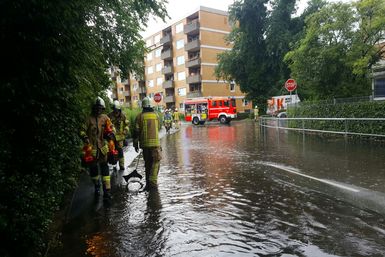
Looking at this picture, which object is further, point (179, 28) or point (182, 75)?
point (182, 75)

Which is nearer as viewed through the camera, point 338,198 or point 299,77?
point 338,198

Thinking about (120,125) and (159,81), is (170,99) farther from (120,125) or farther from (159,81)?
(120,125)

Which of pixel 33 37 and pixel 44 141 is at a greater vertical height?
pixel 33 37

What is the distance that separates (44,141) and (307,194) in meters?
4.47

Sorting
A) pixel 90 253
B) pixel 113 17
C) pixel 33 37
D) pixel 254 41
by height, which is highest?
pixel 254 41

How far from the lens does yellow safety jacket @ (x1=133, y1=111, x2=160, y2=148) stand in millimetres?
6996

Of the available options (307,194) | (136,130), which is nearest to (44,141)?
(136,130)

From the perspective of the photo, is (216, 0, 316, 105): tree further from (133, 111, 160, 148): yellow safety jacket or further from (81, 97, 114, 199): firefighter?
(81, 97, 114, 199): firefighter

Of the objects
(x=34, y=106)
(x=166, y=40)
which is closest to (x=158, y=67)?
(x=166, y=40)

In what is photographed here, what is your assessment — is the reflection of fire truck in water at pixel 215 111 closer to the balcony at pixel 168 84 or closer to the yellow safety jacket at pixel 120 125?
the yellow safety jacket at pixel 120 125

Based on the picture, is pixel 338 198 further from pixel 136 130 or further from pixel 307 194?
pixel 136 130

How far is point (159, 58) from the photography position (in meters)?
70.6

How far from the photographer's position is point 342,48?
15.6 metres

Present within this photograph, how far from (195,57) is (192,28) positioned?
4746 millimetres
